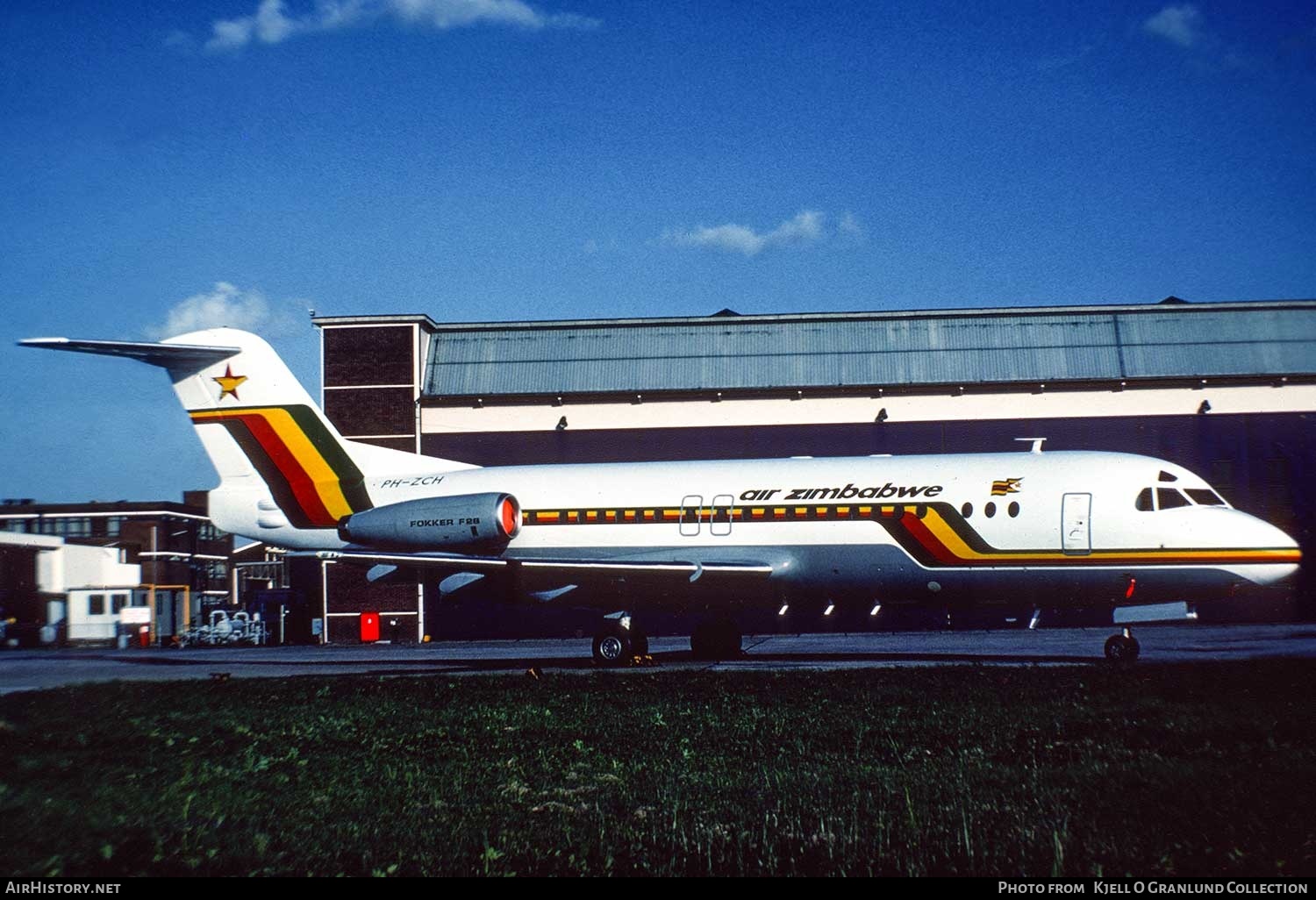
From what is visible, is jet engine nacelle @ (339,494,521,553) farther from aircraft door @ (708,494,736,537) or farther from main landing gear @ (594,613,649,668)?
aircraft door @ (708,494,736,537)

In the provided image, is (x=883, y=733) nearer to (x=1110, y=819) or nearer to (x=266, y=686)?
(x=1110, y=819)

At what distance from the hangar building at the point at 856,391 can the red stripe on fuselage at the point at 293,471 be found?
1475cm

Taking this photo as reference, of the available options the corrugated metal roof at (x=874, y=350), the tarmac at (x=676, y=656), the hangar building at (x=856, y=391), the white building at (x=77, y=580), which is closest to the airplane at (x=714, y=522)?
the tarmac at (x=676, y=656)

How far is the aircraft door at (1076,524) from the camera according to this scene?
21.4 meters

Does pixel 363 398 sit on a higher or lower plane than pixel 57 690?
higher

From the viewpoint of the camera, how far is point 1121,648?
A: 65.8 ft

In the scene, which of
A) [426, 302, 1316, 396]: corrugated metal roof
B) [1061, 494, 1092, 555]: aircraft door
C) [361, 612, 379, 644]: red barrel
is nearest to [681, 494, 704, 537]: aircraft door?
[1061, 494, 1092, 555]: aircraft door

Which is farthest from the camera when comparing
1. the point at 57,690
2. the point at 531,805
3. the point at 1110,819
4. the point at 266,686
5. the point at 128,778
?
the point at 266,686

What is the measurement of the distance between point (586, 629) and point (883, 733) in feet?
103

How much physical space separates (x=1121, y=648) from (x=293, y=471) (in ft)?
56.2

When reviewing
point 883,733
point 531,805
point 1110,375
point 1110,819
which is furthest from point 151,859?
point 1110,375

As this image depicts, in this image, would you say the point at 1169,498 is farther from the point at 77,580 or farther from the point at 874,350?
the point at 874,350

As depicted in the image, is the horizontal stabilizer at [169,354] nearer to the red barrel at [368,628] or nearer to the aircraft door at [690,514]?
the aircraft door at [690,514]

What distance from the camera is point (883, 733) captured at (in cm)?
1073
